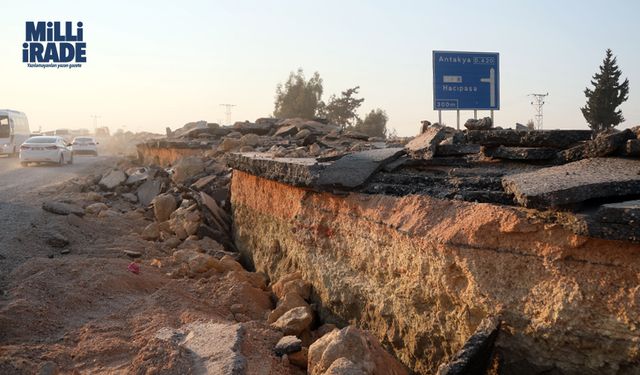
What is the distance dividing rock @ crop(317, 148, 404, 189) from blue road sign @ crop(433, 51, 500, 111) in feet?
21.9

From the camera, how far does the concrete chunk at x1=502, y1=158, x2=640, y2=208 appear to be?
2.93m

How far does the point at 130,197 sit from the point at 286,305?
671 centimetres

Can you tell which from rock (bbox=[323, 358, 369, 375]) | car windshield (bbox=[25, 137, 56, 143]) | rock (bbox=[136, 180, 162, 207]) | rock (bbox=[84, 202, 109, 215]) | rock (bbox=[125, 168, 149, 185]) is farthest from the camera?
car windshield (bbox=[25, 137, 56, 143])

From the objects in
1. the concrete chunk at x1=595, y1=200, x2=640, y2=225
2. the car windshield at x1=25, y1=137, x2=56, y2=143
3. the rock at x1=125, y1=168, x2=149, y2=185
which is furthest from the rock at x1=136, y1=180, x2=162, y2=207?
the car windshield at x1=25, y1=137, x2=56, y2=143

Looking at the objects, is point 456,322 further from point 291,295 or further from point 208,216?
point 208,216

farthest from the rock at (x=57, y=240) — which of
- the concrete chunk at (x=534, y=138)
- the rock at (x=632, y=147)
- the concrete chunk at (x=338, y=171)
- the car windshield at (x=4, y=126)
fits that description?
the car windshield at (x=4, y=126)

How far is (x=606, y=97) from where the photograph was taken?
34875 mm


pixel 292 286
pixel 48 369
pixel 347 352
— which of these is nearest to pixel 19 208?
pixel 292 286

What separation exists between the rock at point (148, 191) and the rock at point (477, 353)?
25.8ft

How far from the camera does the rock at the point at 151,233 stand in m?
7.52

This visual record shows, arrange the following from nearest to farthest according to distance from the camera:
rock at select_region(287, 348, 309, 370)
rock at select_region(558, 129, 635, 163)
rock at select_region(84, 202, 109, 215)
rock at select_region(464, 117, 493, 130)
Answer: rock at select_region(558, 129, 635, 163)
rock at select_region(287, 348, 309, 370)
rock at select_region(464, 117, 493, 130)
rock at select_region(84, 202, 109, 215)

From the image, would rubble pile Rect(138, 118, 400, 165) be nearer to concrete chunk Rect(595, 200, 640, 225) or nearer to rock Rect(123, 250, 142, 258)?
rock Rect(123, 250, 142, 258)

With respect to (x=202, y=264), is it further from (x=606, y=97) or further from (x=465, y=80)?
(x=606, y=97)

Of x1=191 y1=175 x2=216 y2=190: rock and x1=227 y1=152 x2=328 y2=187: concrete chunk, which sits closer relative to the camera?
x1=227 y1=152 x2=328 y2=187: concrete chunk
